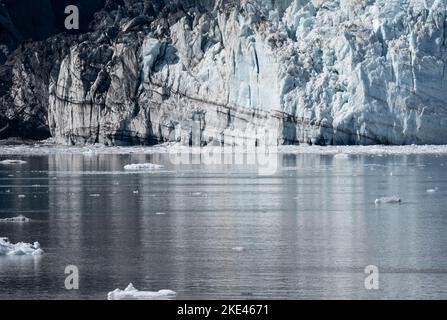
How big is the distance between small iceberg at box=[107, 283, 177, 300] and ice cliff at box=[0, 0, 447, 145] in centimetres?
2302

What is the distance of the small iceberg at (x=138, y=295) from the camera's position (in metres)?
10.7

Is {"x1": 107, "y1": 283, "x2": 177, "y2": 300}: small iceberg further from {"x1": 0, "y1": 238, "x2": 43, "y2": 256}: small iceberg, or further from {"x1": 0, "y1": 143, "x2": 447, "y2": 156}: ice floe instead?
{"x1": 0, "y1": 143, "x2": 447, "y2": 156}: ice floe

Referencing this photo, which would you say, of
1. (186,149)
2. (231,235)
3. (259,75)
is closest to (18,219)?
(231,235)

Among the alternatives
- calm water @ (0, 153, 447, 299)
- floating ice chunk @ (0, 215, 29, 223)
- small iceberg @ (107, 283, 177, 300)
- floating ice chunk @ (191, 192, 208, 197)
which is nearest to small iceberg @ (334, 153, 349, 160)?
calm water @ (0, 153, 447, 299)

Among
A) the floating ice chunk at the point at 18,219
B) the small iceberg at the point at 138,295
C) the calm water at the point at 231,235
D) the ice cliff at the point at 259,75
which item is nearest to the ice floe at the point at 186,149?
the ice cliff at the point at 259,75

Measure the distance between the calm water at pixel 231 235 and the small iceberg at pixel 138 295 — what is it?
0.14m

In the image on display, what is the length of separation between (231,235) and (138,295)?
4213mm

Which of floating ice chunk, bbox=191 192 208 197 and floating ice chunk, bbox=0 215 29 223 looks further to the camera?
floating ice chunk, bbox=191 192 208 197

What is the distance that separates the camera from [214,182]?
24.5 meters

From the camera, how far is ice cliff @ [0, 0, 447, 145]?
3369 cm

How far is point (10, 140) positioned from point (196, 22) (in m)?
9.78

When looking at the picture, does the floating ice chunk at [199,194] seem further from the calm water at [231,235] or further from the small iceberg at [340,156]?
the small iceberg at [340,156]
